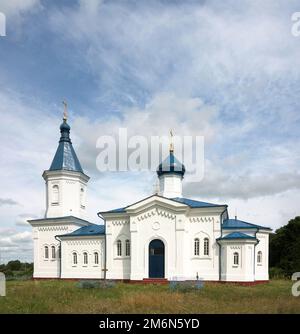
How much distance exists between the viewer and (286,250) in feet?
128

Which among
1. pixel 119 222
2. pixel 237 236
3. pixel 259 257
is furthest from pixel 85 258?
pixel 259 257

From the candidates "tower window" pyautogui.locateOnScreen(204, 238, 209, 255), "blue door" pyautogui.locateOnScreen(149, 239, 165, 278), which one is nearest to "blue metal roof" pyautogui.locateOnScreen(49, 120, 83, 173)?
"blue door" pyautogui.locateOnScreen(149, 239, 165, 278)

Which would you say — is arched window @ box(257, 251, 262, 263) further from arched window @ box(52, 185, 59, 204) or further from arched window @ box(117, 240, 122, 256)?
arched window @ box(52, 185, 59, 204)

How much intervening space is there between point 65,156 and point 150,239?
10.9 m

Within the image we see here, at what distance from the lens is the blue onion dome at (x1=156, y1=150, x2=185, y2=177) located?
1162 inches

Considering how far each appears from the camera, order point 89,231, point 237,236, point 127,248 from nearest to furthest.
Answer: point 237,236 → point 127,248 → point 89,231

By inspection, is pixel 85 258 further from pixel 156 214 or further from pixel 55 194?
pixel 156 214

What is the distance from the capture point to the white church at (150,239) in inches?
973

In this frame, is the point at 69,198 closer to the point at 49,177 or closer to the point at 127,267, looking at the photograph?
the point at 49,177

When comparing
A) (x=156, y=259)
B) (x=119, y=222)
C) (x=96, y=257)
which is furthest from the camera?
(x=96, y=257)

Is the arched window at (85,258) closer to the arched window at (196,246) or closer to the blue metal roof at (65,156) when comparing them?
the blue metal roof at (65,156)
